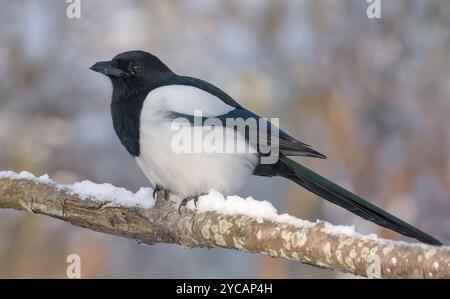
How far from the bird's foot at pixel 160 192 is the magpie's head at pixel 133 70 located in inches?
19.1

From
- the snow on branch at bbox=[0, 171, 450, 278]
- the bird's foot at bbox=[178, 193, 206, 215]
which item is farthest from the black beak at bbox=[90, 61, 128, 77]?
the bird's foot at bbox=[178, 193, 206, 215]

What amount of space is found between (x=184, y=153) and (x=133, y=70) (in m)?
0.54

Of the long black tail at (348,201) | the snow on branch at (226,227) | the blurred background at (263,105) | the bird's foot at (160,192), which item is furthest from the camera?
the blurred background at (263,105)

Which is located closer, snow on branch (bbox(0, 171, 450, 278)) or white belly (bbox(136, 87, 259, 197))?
snow on branch (bbox(0, 171, 450, 278))

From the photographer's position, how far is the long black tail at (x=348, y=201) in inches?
97.7

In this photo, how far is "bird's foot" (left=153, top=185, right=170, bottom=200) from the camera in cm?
271

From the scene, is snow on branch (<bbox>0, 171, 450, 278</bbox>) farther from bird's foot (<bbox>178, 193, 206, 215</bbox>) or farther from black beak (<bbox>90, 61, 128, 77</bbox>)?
black beak (<bbox>90, 61, 128, 77</bbox>)

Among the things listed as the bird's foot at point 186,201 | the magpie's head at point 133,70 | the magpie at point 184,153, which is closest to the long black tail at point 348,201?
the magpie at point 184,153

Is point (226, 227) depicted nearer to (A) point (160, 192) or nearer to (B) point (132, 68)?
(A) point (160, 192)

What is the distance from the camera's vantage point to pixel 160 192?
277 cm

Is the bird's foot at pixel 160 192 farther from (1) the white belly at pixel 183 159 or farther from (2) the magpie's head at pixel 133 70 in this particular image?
(2) the magpie's head at pixel 133 70

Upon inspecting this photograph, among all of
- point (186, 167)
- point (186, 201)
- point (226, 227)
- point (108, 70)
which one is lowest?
point (226, 227)

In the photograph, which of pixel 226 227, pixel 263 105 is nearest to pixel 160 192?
pixel 226 227

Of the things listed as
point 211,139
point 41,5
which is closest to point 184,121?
point 211,139
